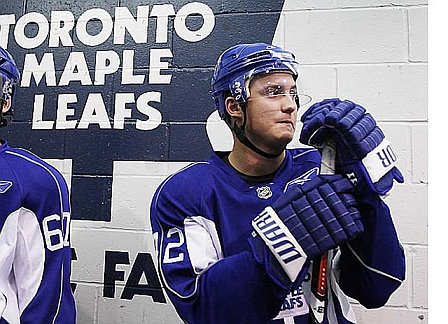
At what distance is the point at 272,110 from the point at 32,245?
0.64m

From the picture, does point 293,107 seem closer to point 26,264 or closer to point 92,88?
point 26,264

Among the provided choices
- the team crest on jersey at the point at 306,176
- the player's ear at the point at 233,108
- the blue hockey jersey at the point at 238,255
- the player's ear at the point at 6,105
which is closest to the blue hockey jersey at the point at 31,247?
the player's ear at the point at 6,105

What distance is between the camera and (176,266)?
1.13 metres

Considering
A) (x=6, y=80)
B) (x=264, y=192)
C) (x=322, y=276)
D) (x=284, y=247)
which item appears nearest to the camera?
(x=284, y=247)

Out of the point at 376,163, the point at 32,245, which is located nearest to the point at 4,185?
the point at 32,245

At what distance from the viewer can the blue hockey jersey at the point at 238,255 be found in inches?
41.1

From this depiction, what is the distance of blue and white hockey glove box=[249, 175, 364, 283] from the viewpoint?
0.97m

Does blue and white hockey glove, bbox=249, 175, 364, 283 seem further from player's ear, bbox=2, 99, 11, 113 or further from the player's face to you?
player's ear, bbox=2, 99, 11, 113

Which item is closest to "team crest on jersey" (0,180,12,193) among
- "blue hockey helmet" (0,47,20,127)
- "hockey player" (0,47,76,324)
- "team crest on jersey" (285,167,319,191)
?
"hockey player" (0,47,76,324)

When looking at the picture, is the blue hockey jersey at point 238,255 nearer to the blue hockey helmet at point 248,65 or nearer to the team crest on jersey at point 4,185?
the blue hockey helmet at point 248,65

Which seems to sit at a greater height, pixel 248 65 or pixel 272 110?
pixel 248 65

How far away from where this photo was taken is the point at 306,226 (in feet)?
3.22

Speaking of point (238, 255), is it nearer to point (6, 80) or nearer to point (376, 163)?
point (376, 163)

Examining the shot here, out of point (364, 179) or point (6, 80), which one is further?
point (6, 80)
